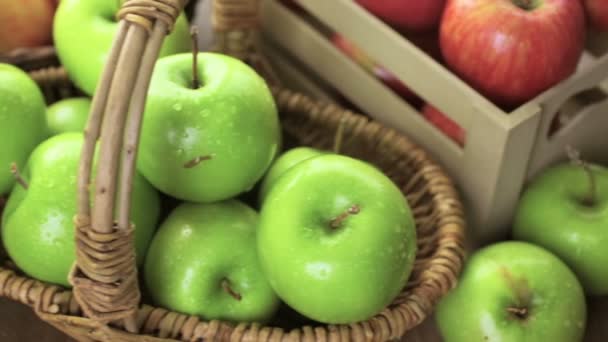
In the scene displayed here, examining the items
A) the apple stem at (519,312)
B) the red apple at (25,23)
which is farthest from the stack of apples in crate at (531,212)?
the red apple at (25,23)

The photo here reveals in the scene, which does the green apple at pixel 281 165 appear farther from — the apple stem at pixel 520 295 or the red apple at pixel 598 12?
the red apple at pixel 598 12

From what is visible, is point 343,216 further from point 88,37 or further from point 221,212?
point 88,37

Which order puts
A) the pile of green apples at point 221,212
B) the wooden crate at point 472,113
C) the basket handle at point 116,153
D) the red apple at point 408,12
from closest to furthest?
the basket handle at point 116,153, the pile of green apples at point 221,212, the wooden crate at point 472,113, the red apple at point 408,12

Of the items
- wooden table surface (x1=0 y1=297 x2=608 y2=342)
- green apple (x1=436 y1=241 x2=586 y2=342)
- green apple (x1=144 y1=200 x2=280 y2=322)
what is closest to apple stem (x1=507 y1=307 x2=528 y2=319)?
green apple (x1=436 y1=241 x2=586 y2=342)

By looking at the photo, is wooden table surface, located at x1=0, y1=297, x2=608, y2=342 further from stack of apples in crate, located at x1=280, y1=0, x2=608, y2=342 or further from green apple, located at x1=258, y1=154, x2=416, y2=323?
green apple, located at x1=258, y1=154, x2=416, y2=323

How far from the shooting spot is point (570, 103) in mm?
879

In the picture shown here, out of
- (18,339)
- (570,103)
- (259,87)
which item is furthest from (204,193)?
(570,103)

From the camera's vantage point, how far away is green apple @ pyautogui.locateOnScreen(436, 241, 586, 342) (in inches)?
25.4

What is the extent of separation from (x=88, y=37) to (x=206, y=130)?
0.20m

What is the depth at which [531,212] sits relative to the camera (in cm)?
72

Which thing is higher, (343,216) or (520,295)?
(343,216)

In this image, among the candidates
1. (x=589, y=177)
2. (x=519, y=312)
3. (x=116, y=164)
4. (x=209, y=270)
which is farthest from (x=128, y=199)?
(x=589, y=177)

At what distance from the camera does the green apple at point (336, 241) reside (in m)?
0.56

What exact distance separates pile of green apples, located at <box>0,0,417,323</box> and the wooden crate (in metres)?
0.13
